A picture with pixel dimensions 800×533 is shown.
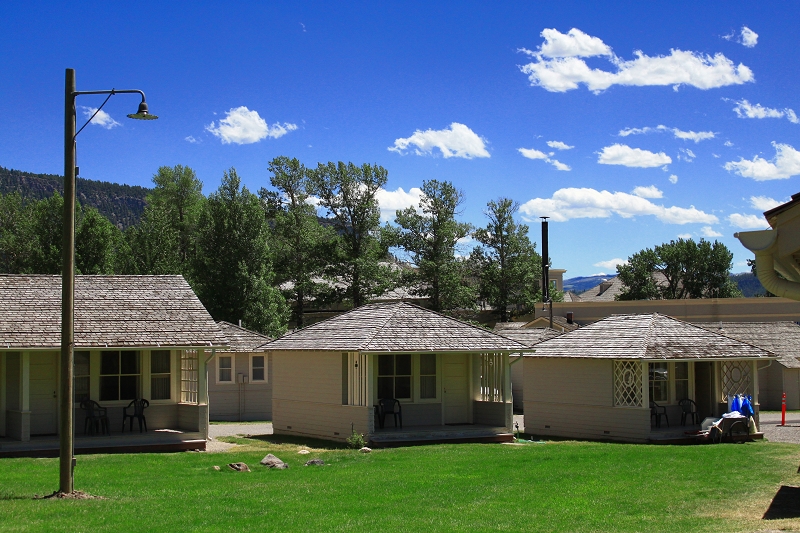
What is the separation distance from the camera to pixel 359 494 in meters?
13.6

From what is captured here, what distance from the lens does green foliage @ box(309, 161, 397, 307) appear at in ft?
183

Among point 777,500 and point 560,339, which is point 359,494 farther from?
point 560,339

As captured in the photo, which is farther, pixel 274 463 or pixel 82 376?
pixel 82 376

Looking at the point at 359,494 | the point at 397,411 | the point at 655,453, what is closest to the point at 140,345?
the point at 397,411

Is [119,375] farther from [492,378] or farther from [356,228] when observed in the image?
[356,228]

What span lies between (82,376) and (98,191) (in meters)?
130

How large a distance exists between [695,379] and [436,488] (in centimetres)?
1373

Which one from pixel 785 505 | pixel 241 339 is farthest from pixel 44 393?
pixel 785 505

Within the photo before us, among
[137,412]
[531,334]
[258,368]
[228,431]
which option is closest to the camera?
[137,412]

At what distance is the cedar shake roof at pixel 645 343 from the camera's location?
22859mm

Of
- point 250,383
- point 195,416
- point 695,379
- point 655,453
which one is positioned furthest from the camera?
point 250,383

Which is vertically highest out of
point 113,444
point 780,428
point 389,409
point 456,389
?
point 456,389

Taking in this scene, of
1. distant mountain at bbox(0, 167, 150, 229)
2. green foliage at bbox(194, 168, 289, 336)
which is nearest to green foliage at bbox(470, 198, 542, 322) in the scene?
green foliage at bbox(194, 168, 289, 336)

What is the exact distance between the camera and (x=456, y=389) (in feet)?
79.1
